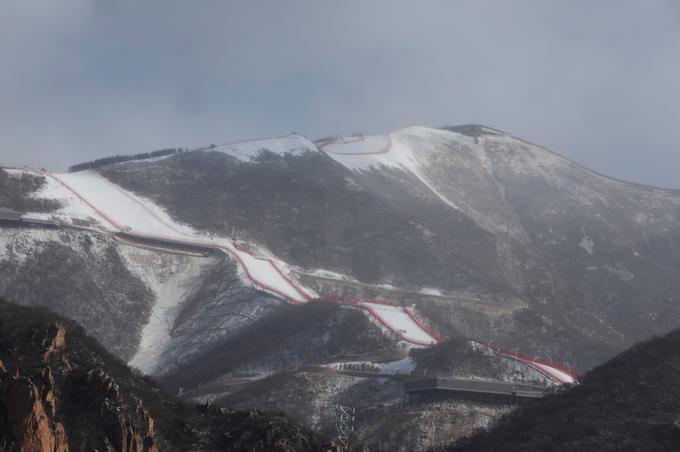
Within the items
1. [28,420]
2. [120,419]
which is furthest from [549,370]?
[28,420]

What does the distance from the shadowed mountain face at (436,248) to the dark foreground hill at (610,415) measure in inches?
1940

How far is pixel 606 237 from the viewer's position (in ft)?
642

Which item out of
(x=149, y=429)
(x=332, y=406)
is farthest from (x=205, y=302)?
(x=149, y=429)

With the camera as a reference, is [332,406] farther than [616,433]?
Yes

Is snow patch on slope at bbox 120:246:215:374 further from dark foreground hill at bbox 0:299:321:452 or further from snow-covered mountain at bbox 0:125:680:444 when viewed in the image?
dark foreground hill at bbox 0:299:321:452

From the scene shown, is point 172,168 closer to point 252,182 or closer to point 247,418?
point 252,182

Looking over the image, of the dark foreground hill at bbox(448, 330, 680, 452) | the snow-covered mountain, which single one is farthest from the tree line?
the dark foreground hill at bbox(448, 330, 680, 452)

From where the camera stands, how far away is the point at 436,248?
520ft

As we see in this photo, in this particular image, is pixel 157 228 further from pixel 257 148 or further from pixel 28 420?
pixel 28 420

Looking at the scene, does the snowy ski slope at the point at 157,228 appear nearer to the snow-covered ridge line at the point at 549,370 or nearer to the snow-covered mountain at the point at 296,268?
the snow-covered mountain at the point at 296,268

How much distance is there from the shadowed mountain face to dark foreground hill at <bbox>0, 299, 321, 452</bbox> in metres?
77.0

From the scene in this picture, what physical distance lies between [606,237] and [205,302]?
93176 millimetres

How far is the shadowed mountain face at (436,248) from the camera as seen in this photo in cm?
14088

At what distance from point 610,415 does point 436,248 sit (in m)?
90.7
